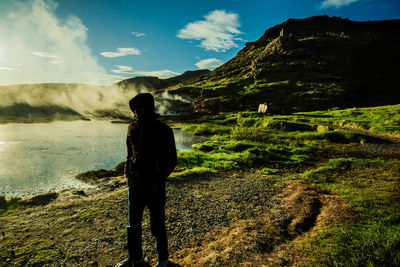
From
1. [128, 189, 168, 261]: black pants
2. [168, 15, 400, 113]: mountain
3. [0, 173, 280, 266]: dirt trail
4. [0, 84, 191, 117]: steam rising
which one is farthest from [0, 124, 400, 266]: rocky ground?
[0, 84, 191, 117]: steam rising

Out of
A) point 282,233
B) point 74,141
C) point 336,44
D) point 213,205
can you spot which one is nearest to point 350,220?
point 282,233

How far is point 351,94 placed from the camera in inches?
2810

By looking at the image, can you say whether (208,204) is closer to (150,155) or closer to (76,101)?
(150,155)

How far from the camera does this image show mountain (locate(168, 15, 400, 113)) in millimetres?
67750

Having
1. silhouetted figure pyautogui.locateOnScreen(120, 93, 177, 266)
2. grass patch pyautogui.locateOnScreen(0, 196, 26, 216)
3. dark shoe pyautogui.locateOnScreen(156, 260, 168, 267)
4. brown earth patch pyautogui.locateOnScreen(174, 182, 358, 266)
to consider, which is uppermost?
silhouetted figure pyautogui.locateOnScreen(120, 93, 177, 266)

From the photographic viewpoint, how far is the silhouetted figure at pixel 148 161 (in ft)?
12.6

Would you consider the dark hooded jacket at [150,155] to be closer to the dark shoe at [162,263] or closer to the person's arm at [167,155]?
the person's arm at [167,155]

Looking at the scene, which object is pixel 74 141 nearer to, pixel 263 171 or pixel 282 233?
pixel 263 171

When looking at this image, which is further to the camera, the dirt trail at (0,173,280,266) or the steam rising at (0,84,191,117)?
the steam rising at (0,84,191,117)

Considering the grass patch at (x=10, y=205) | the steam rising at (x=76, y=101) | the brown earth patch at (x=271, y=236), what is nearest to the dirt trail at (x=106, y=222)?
the brown earth patch at (x=271, y=236)

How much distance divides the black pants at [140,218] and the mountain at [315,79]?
54.6 m

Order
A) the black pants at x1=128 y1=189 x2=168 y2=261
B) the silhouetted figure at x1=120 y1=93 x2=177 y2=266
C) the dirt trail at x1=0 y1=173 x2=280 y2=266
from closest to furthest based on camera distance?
the silhouetted figure at x1=120 y1=93 x2=177 y2=266, the black pants at x1=128 y1=189 x2=168 y2=261, the dirt trail at x1=0 y1=173 x2=280 y2=266

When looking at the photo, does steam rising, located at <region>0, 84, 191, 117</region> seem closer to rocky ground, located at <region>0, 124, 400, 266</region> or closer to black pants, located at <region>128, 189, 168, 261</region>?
rocky ground, located at <region>0, 124, 400, 266</region>

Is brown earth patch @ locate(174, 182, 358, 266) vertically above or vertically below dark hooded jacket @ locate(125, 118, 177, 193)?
below
